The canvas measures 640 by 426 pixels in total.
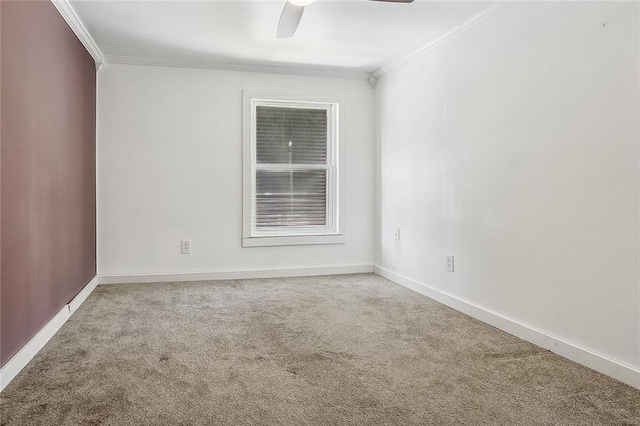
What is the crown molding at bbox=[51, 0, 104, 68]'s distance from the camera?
9.11 ft

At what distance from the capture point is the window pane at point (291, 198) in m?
4.45

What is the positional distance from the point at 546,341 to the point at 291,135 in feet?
9.95

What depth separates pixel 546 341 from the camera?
2373 mm

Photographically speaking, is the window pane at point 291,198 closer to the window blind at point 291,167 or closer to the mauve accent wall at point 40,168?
the window blind at point 291,167

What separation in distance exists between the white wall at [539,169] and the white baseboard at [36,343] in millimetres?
2643

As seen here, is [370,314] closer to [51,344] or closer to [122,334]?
[122,334]

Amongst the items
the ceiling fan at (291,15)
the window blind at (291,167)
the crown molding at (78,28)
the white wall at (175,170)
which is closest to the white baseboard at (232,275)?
the white wall at (175,170)

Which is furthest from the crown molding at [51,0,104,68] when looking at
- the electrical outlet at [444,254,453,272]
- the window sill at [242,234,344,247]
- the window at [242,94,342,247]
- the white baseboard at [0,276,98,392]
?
the electrical outlet at [444,254,453,272]

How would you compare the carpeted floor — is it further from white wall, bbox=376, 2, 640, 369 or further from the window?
the window

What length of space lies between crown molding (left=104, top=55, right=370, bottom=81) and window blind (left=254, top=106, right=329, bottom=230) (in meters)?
0.37

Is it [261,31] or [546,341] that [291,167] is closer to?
[261,31]

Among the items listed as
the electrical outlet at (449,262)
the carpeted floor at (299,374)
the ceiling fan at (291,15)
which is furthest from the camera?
the electrical outlet at (449,262)

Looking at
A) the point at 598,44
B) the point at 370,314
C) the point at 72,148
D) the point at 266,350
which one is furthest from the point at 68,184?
the point at 598,44

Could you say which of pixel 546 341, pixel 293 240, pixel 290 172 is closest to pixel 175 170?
pixel 290 172
